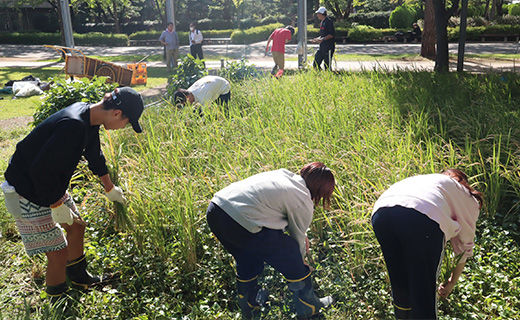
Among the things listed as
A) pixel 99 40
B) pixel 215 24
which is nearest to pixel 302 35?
pixel 99 40

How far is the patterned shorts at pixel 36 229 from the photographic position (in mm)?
2811

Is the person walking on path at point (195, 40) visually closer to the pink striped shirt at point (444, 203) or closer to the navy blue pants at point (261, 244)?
the navy blue pants at point (261, 244)

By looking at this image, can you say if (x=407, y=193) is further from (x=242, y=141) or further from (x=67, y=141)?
(x=242, y=141)

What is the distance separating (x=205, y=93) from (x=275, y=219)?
361 cm

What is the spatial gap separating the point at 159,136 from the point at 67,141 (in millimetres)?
2591

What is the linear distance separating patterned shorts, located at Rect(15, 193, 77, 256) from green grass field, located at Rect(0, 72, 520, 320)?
0.37 metres

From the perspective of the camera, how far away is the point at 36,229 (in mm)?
2832

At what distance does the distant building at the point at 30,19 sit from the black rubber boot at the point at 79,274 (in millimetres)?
36674

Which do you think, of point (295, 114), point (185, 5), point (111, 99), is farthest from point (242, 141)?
point (185, 5)

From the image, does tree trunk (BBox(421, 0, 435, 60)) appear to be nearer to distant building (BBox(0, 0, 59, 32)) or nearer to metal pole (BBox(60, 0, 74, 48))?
metal pole (BBox(60, 0, 74, 48))

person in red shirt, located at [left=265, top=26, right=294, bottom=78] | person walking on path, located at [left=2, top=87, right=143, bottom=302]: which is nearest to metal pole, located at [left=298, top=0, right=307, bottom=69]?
person in red shirt, located at [left=265, top=26, right=294, bottom=78]

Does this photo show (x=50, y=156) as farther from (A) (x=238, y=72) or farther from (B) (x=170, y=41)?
(B) (x=170, y=41)

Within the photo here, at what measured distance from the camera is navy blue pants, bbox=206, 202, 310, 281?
2.61m

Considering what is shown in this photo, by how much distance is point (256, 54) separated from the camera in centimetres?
1342
